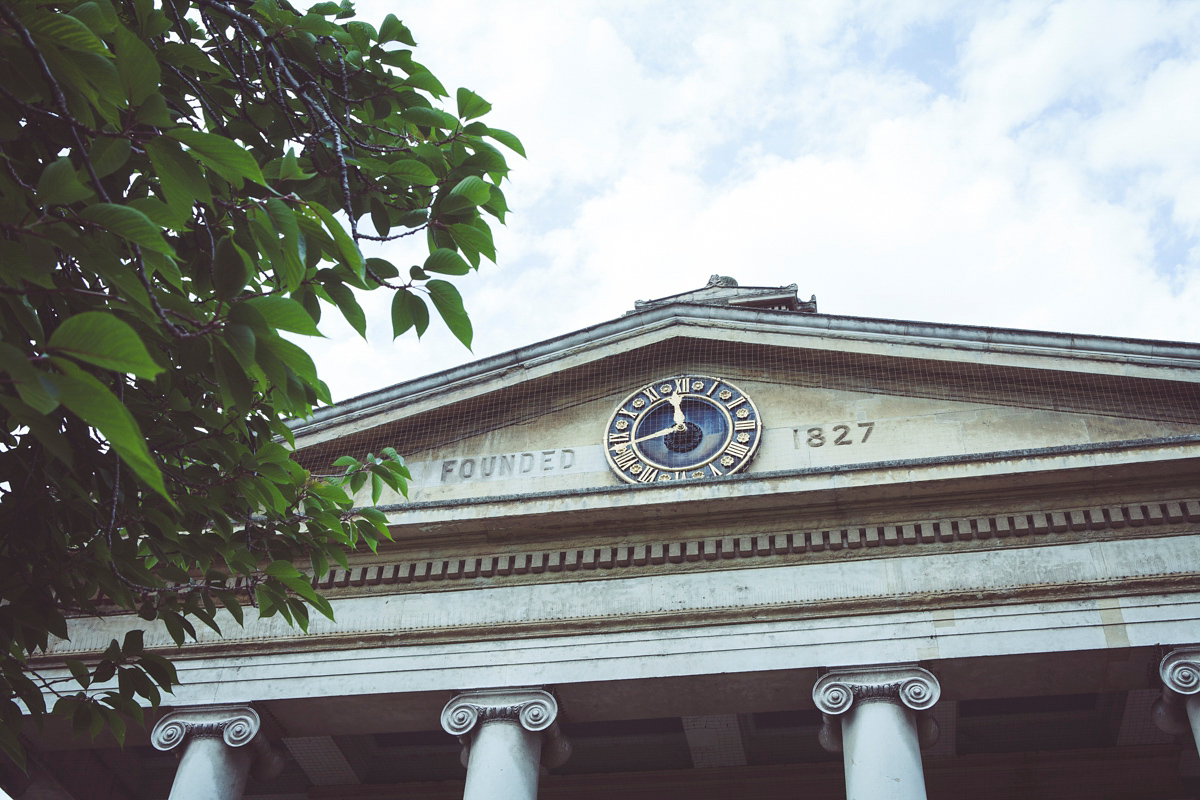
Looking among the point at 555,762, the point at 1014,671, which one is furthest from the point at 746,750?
the point at 1014,671

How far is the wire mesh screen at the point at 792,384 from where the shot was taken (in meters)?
12.1

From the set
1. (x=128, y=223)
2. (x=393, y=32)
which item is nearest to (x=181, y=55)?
(x=393, y=32)

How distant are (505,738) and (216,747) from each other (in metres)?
3.28

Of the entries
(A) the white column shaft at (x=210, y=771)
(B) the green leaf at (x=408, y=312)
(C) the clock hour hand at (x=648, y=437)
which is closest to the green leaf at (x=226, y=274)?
(B) the green leaf at (x=408, y=312)

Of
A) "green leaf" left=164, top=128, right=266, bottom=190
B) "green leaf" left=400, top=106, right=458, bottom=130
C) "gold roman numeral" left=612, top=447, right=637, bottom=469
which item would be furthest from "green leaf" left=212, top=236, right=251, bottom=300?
"gold roman numeral" left=612, top=447, right=637, bottom=469

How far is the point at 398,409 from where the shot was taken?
14078 millimetres

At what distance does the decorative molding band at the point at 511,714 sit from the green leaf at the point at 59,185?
27.4 feet

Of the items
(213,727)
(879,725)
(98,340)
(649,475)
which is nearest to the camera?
(98,340)

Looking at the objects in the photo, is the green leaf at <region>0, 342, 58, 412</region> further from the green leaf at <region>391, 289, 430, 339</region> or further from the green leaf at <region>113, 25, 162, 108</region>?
the green leaf at <region>391, 289, 430, 339</region>

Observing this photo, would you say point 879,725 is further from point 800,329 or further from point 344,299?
point 344,299

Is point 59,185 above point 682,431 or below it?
below

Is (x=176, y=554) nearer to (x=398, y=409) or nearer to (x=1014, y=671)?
(x=398, y=409)

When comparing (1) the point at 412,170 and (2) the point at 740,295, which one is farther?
(2) the point at 740,295

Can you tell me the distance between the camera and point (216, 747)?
11.8 m
